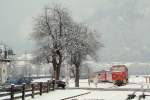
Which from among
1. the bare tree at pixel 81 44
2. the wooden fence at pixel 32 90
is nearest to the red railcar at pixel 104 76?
the bare tree at pixel 81 44

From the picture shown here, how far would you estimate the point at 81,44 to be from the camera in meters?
73.9

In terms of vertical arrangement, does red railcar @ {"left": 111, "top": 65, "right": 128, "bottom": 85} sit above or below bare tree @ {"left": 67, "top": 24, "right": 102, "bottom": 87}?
below

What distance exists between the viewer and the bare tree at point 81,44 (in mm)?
70750

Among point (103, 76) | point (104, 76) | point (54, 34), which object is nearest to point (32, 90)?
point (54, 34)

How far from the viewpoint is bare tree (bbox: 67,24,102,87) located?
232 feet

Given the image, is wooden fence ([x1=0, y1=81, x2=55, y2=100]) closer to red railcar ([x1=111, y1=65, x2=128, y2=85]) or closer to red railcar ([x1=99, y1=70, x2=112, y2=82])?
red railcar ([x1=111, y1=65, x2=128, y2=85])

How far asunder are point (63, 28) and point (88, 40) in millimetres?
13265

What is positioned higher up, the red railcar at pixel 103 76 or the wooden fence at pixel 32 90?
the red railcar at pixel 103 76

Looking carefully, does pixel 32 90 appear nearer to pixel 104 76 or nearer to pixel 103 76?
pixel 104 76

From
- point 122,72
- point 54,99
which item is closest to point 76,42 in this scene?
point 122,72

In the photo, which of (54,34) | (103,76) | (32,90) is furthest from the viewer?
(103,76)

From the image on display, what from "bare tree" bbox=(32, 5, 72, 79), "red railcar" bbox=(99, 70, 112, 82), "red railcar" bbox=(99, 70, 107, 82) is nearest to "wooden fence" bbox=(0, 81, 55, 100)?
"bare tree" bbox=(32, 5, 72, 79)

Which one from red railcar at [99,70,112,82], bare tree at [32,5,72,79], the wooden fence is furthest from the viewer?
red railcar at [99,70,112,82]

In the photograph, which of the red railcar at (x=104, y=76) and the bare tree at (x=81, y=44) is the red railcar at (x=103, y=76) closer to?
the red railcar at (x=104, y=76)
